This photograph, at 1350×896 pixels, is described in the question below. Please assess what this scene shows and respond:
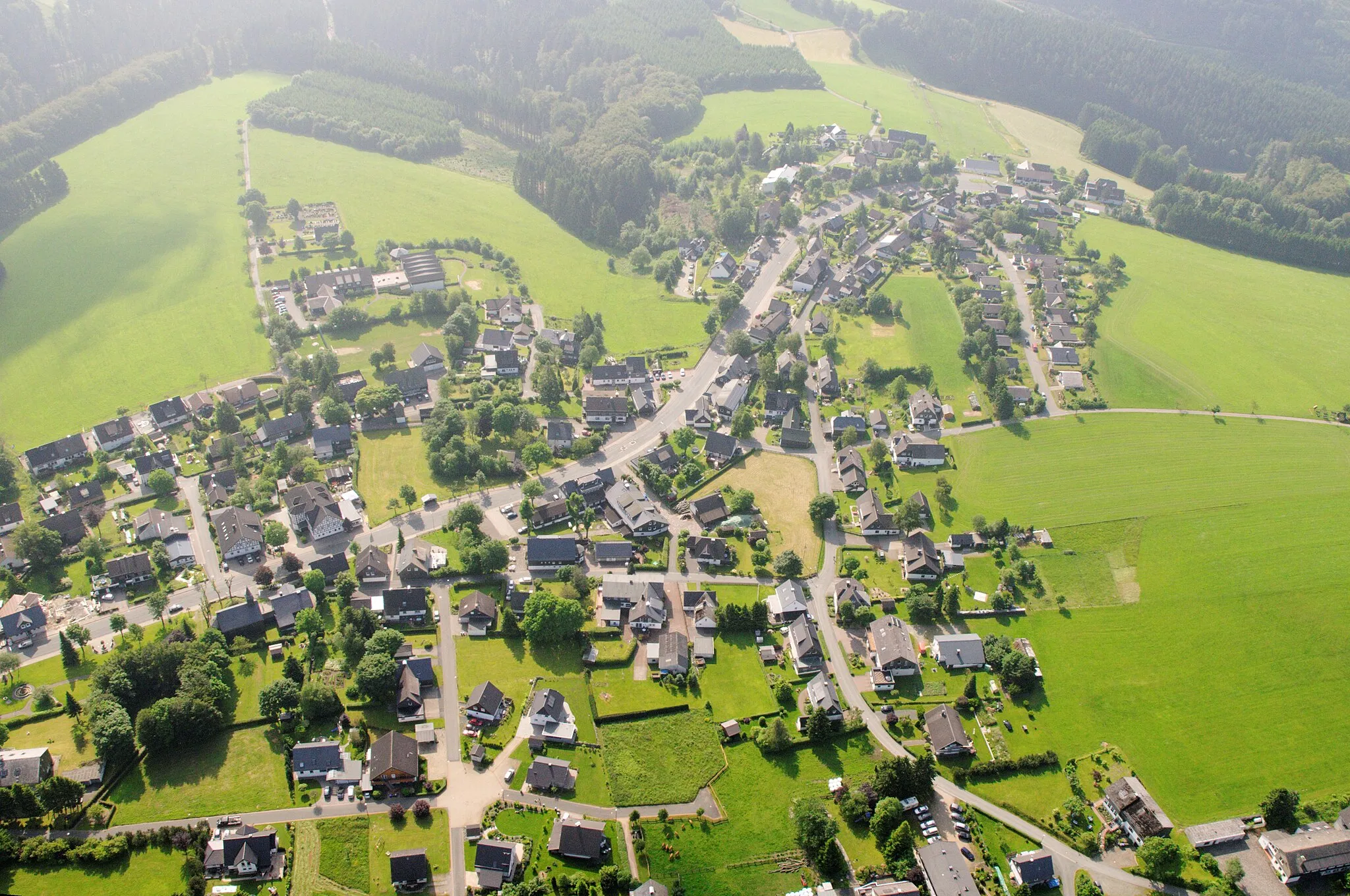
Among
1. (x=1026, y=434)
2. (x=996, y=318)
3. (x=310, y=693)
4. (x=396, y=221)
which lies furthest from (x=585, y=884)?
(x=396, y=221)

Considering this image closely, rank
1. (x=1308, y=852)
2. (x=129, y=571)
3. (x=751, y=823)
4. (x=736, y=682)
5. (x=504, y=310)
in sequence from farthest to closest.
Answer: (x=504, y=310) < (x=129, y=571) < (x=736, y=682) < (x=751, y=823) < (x=1308, y=852)

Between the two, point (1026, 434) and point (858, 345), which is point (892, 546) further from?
point (858, 345)

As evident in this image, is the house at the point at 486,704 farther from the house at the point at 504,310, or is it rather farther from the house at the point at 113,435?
the house at the point at 504,310

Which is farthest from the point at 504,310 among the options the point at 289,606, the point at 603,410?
the point at 289,606

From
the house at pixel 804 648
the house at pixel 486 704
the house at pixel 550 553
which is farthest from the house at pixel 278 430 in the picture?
the house at pixel 804 648

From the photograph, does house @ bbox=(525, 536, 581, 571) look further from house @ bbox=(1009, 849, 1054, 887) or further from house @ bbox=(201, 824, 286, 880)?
house @ bbox=(1009, 849, 1054, 887)

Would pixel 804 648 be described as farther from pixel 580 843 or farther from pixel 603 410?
pixel 603 410

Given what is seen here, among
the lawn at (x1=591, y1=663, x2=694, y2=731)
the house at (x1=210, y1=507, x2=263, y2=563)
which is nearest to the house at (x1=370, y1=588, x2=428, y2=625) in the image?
the lawn at (x1=591, y1=663, x2=694, y2=731)
